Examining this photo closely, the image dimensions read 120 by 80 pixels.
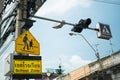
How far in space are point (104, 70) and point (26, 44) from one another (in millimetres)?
21703

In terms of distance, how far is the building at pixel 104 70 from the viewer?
30.4 meters

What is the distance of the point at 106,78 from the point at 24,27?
71.9 feet

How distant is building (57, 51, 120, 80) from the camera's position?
1196 inches

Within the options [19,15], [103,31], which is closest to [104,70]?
[103,31]

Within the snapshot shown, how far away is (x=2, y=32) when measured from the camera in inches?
605

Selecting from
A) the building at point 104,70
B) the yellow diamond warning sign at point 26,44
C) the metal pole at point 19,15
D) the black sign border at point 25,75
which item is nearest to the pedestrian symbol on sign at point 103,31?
the metal pole at point 19,15

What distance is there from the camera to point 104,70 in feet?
103

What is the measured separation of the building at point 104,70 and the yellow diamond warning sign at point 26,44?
17.4m

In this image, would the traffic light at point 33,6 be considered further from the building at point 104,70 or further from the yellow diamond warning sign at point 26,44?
the building at point 104,70

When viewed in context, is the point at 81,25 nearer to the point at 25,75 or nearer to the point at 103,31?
the point at 103,31

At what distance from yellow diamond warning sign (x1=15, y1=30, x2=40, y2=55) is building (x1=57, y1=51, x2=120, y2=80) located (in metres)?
17.4

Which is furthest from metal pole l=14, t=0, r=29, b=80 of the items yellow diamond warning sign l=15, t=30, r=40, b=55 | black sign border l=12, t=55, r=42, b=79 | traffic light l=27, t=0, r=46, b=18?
black sign border l=12, t=55, r=42, b=79

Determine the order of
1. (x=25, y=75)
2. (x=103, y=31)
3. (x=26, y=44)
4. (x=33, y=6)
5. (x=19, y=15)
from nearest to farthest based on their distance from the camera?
(x=25, y=75) < (x=26, y=44) < (x=19, y=15) < (x=33, y=6) < (x=103, y=31)

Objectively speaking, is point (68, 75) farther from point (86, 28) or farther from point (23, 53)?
point (23, 53)
